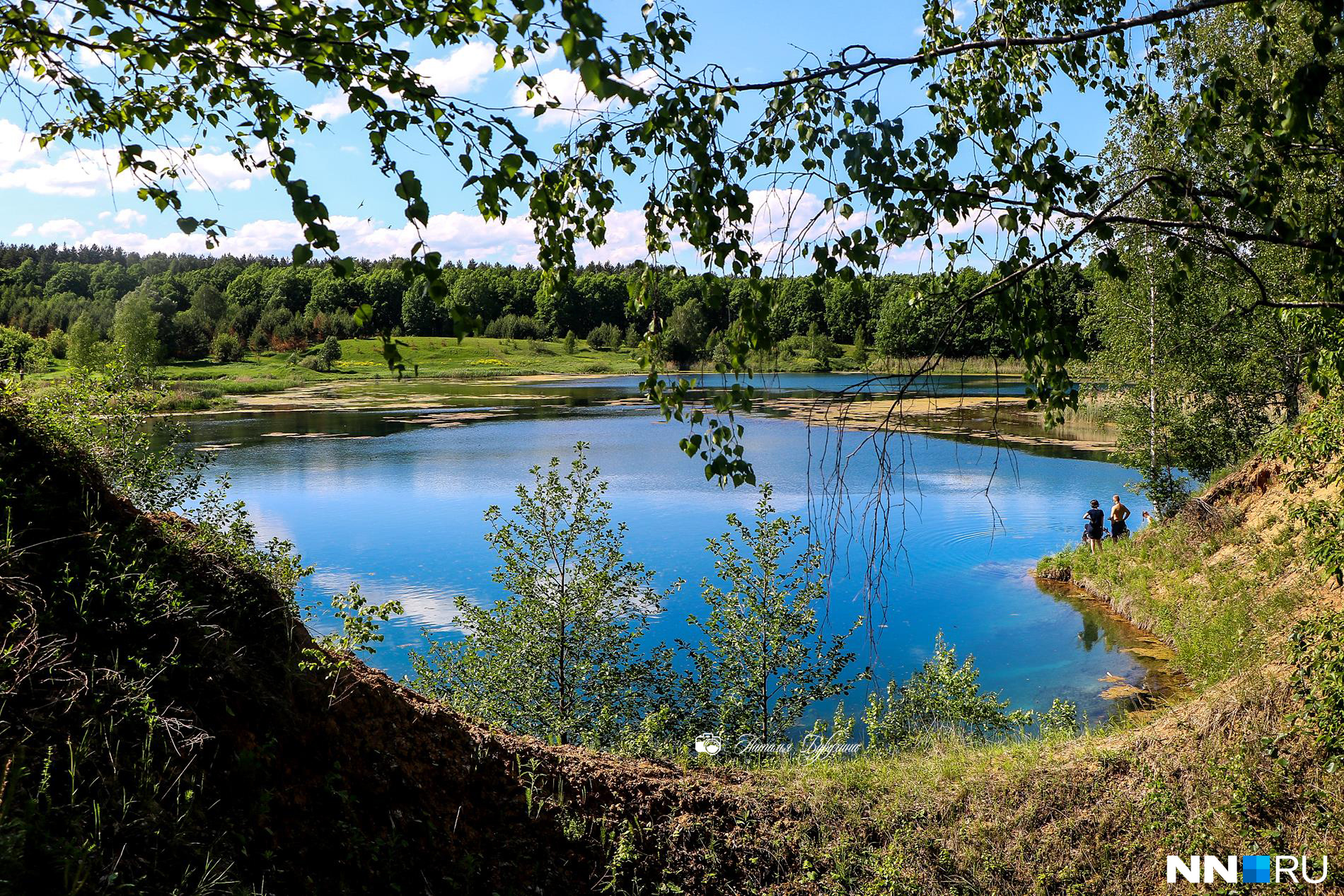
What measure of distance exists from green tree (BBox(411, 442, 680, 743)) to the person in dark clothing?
41.7ft

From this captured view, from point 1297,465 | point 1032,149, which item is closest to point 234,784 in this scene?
point 1032,149

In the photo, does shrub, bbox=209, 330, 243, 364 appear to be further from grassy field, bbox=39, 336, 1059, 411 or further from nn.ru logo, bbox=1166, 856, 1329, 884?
nn.ru logo, bbox=1166, 856, 1329, 884

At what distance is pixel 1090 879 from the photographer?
6.05 metres

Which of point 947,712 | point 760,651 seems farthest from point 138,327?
point 947,712

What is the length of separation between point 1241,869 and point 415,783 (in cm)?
566

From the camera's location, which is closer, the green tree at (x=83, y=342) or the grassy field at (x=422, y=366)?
the green tree at (x=83, y=342)

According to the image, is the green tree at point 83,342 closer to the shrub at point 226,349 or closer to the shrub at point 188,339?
the shrub at point 188,339

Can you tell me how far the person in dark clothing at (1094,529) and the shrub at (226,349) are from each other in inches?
3411

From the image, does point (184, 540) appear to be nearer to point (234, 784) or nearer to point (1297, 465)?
point (234, 784)

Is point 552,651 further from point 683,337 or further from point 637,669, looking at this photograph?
point 683,337

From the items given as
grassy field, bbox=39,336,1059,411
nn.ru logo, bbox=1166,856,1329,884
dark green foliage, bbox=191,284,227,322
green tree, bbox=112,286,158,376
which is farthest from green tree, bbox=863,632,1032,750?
dark green foliage, bbox=191,284,227,322

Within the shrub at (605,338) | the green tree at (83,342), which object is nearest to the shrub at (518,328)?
the shrub at (605,338)

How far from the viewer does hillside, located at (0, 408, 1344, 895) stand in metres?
4.10

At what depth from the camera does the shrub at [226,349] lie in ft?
290
